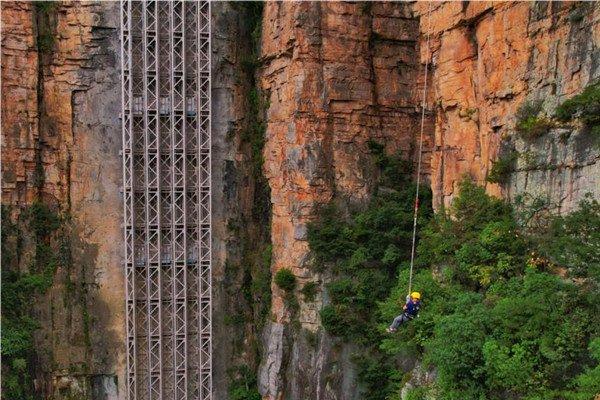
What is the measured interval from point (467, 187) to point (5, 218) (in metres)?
13.0

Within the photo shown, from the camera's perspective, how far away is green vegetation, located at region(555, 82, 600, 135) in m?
9.57

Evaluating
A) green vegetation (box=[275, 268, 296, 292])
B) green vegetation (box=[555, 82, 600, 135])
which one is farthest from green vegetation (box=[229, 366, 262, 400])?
green vegetation (box=[555, 82, 600, 135])

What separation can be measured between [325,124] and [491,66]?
5.38 meters

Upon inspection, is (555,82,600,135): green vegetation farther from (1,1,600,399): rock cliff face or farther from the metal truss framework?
the metal truss framework

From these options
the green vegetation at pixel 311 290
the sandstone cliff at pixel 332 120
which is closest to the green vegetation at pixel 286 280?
the sandstone cliff at pixel 332 120

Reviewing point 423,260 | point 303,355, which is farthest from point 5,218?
point 423,260

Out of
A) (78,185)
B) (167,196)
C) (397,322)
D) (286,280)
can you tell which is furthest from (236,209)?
(397,322)

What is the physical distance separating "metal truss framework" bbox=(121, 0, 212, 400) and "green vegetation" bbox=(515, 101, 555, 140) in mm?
9519

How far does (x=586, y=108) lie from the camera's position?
977cm

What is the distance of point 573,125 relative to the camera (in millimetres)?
10156

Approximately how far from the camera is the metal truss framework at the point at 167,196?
17359mm

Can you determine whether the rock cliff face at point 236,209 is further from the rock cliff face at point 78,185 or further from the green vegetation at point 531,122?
the green vegetation at point 531,122

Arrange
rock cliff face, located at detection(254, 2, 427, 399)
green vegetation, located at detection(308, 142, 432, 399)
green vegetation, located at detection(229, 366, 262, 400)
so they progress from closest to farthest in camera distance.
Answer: green vegetation, located at detection(308, 142, 432, 399) < rock cliff face, located at detection(254, 2, 427, 399) < green vegetation, located at detection(229, 366, 262, 400)

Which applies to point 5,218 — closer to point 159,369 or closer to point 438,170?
point 159,369
